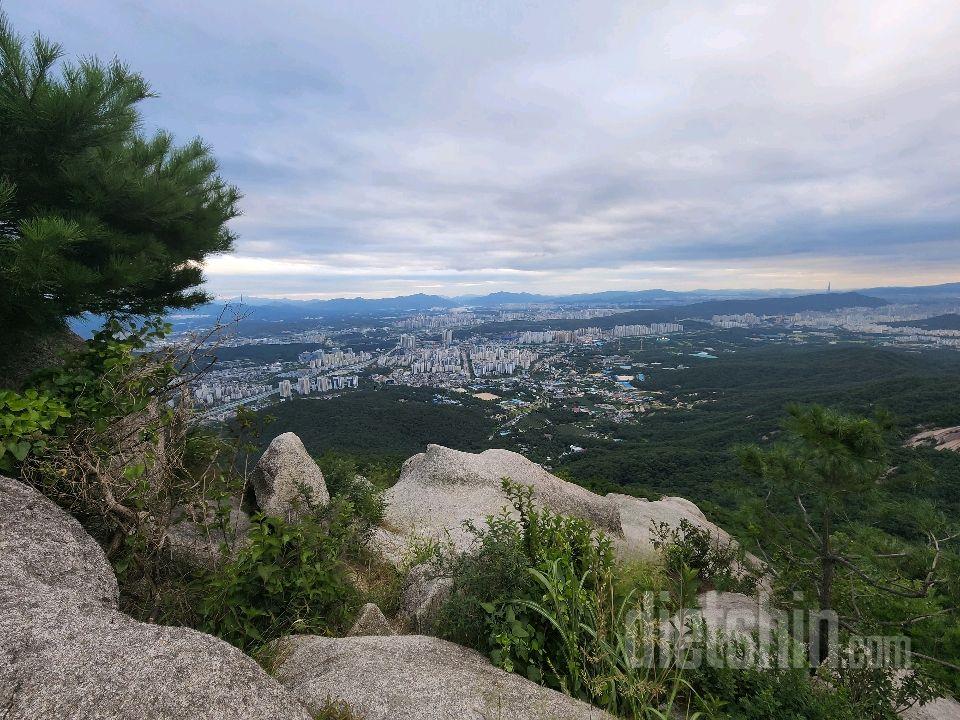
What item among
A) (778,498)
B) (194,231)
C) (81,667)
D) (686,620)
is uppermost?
(194,231)

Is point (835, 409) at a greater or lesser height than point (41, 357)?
lesser

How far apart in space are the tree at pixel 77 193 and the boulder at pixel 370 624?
442cm

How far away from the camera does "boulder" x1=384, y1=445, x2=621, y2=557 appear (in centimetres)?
929

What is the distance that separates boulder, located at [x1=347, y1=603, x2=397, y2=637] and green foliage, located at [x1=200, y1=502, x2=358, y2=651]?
5.6 inches

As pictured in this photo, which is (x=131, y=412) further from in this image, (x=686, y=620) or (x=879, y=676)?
(x=879, y=676)

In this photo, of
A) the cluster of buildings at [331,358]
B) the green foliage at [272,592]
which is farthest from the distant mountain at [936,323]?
the green foliage at [272,592]

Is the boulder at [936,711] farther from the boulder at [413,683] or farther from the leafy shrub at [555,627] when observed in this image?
the boulder at [413,683]

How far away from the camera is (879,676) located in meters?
3.23

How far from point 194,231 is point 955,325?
9185 inches

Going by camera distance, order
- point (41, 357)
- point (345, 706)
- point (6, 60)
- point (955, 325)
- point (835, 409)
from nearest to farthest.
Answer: point (345, 706)
point (6, 60)
point (835, 409)
point (41, 357)
point (955, 325)

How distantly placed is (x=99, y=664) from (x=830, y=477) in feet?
19.3

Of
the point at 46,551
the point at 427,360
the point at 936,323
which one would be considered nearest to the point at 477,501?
A: the point at 46,551

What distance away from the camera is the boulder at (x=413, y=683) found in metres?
2.84

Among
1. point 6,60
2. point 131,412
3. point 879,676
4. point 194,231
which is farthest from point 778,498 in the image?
point 6,60
